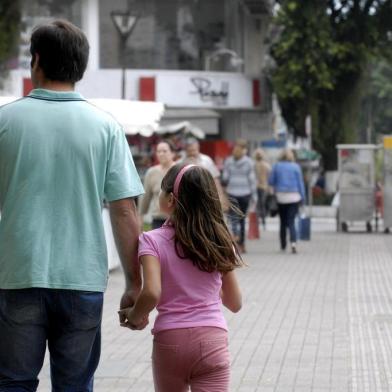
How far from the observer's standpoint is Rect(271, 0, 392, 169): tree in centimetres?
3462

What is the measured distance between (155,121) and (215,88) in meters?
20.0

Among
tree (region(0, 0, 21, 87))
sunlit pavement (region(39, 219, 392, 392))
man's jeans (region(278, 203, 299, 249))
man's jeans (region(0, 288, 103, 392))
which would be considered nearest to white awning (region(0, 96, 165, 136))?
sunlit pavement (region(39, 219, 392, 392))

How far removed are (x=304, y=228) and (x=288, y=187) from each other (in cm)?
431

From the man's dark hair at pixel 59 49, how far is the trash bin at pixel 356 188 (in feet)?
70.6

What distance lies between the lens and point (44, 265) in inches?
154

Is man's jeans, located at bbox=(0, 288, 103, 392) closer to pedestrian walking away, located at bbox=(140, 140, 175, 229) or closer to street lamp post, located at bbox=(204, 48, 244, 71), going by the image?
pedestrian walking away, located at bbox=(140, 140, 175, 229)

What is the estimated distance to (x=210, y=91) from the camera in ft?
115

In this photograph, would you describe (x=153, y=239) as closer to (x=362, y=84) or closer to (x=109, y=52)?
(x=109, y=52)

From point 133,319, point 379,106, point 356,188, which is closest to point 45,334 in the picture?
point 133,319

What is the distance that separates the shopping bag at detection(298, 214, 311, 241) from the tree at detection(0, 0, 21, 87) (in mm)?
10940

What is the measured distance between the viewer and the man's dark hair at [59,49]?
4.01 meters

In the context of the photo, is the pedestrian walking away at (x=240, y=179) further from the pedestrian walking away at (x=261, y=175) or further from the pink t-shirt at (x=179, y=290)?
the pink t-shirt at (x=179, y=290)

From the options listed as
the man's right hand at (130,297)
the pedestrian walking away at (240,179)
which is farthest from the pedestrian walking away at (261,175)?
the man's right hand at (130,297)

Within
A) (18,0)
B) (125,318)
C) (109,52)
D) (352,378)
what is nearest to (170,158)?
(352,378)
